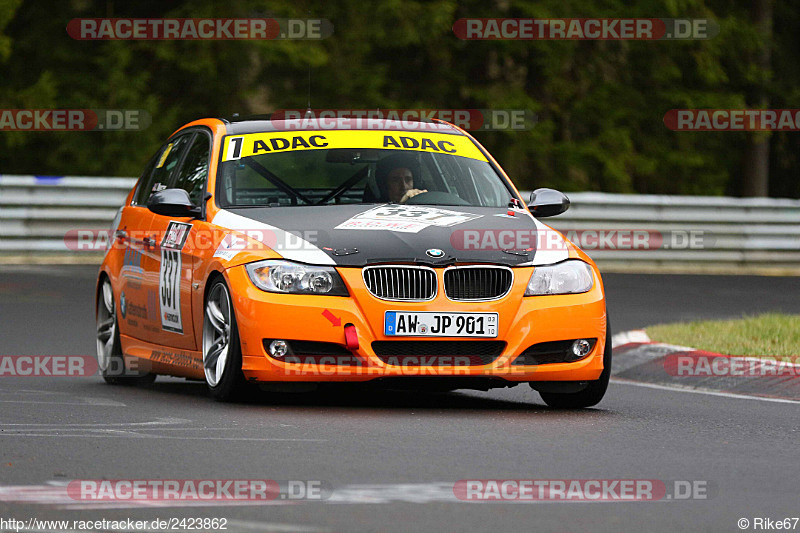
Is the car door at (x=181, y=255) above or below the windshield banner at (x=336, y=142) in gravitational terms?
below

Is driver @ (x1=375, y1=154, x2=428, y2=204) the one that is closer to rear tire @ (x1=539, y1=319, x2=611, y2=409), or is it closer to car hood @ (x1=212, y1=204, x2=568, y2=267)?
car hood @ (x1=212, y1=204, x2=568, y2=267)

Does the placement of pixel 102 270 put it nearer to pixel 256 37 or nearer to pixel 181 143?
pixel 181 143

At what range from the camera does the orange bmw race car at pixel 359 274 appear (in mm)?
8859

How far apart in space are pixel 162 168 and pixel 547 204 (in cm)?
270

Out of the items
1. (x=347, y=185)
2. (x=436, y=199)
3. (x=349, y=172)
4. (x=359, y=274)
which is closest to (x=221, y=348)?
(x=359, y=274)

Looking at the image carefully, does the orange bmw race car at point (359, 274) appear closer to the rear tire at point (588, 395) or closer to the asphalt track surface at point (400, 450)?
the rear tire at point (588, 395)

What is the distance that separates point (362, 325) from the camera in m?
8.81

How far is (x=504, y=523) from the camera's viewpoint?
5.73 metres

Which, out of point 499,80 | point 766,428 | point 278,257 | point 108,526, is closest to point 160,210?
point 278,257

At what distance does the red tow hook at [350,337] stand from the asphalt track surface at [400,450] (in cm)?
36

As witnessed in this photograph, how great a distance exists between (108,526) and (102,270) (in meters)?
6.11

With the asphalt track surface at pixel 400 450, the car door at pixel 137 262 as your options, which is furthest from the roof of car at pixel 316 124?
the asphalt track surface at pixel 400 450

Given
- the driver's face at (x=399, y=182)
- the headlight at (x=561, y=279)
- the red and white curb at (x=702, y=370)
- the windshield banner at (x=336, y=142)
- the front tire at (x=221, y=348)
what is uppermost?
the windshield banner at (x=336, y=142)

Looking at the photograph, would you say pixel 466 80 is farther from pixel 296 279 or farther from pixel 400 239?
pixel 296 279
